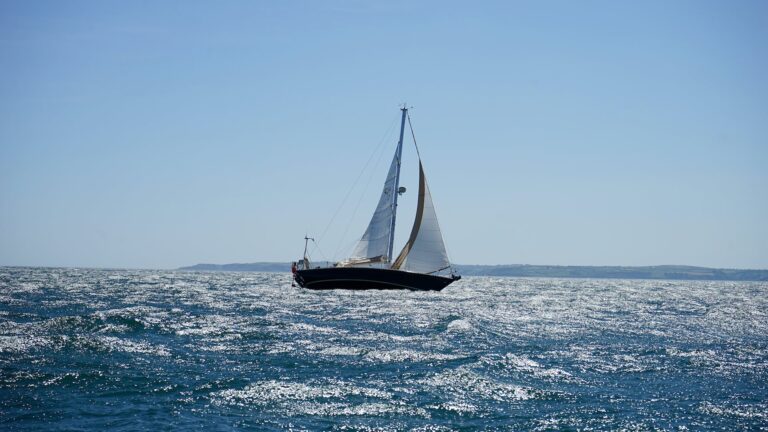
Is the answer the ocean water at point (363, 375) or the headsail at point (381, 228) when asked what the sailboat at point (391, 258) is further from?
the ocean water at point (363, 375)

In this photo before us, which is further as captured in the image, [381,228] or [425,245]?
[381,228]

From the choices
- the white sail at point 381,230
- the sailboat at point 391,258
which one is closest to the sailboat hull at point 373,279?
the sailboat at point 391,258

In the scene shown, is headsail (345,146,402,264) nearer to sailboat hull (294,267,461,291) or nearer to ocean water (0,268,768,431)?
sailboat hull (294,267,461,291)

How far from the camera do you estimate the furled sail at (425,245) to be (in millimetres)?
66562

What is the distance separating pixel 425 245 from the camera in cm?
6669

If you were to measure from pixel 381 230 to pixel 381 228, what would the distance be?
0.76 ft

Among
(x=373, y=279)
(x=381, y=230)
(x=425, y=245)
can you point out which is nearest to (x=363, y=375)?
(x=373, y=279)

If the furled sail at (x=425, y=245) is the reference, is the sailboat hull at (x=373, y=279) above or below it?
below

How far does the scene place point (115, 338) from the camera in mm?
28734

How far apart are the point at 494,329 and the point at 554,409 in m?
18.7

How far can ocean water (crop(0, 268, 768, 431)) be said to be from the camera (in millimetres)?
17469

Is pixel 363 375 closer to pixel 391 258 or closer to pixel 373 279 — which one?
pixel 373 279

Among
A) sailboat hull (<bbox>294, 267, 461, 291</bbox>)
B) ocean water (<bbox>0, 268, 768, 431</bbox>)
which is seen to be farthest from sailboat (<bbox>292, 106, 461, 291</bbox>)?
ocean water (<bbox>0, 268, 768, 431</bbox>)

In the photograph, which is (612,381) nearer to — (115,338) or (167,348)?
(167,348)
